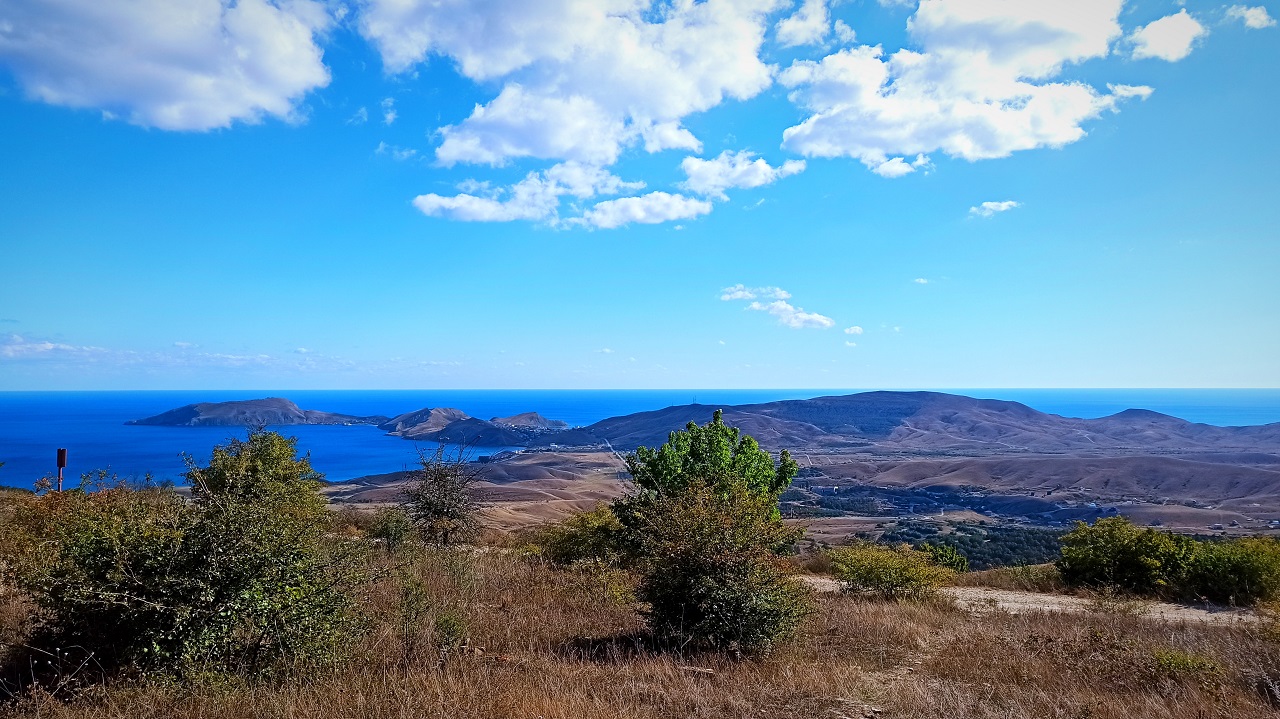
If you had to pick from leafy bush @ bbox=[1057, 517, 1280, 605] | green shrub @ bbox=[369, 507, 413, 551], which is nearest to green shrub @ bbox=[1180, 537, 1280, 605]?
leafy bush @ bbox=[1057, 517, 1280, 605]

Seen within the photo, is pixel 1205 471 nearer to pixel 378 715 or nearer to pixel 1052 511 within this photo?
pixel 1052 511

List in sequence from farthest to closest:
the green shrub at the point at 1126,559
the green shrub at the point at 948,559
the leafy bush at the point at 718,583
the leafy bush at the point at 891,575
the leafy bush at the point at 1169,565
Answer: the green shrub at the point at 948,559
the green shrub at the point at 1126,559
the leafy bush at the point at 1169,565
the leafy bush at the point at 891,575
the leafy bush at the point at 718,583

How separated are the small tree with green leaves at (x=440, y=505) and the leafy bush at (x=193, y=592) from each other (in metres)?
10.6

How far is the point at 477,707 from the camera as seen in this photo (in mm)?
5109

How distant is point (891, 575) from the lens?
1480cm

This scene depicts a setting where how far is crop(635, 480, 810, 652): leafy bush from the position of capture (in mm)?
7457

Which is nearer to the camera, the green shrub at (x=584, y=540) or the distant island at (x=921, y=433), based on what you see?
the green shrub at (x=584, y=540)

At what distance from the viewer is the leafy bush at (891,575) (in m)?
14.5

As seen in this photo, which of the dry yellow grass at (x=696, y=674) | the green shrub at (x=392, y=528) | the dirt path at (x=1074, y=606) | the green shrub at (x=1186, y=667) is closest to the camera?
the dry yellow grass at (x=696, y=674)

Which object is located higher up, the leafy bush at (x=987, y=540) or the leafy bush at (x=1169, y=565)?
the leafy bush at (x=1169, y=565)

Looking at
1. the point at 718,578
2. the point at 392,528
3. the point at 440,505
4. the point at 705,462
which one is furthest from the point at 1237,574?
the point at 392,528

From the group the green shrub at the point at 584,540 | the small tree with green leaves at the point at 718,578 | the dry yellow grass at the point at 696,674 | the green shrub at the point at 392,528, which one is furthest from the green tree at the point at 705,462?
the small tree with green leaves at the point at 718,578

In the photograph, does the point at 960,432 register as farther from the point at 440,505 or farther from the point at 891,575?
the point at 440,505

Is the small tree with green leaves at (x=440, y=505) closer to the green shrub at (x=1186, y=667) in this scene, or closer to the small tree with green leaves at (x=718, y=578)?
the small tree with green leaves at (x=718, y=578)
